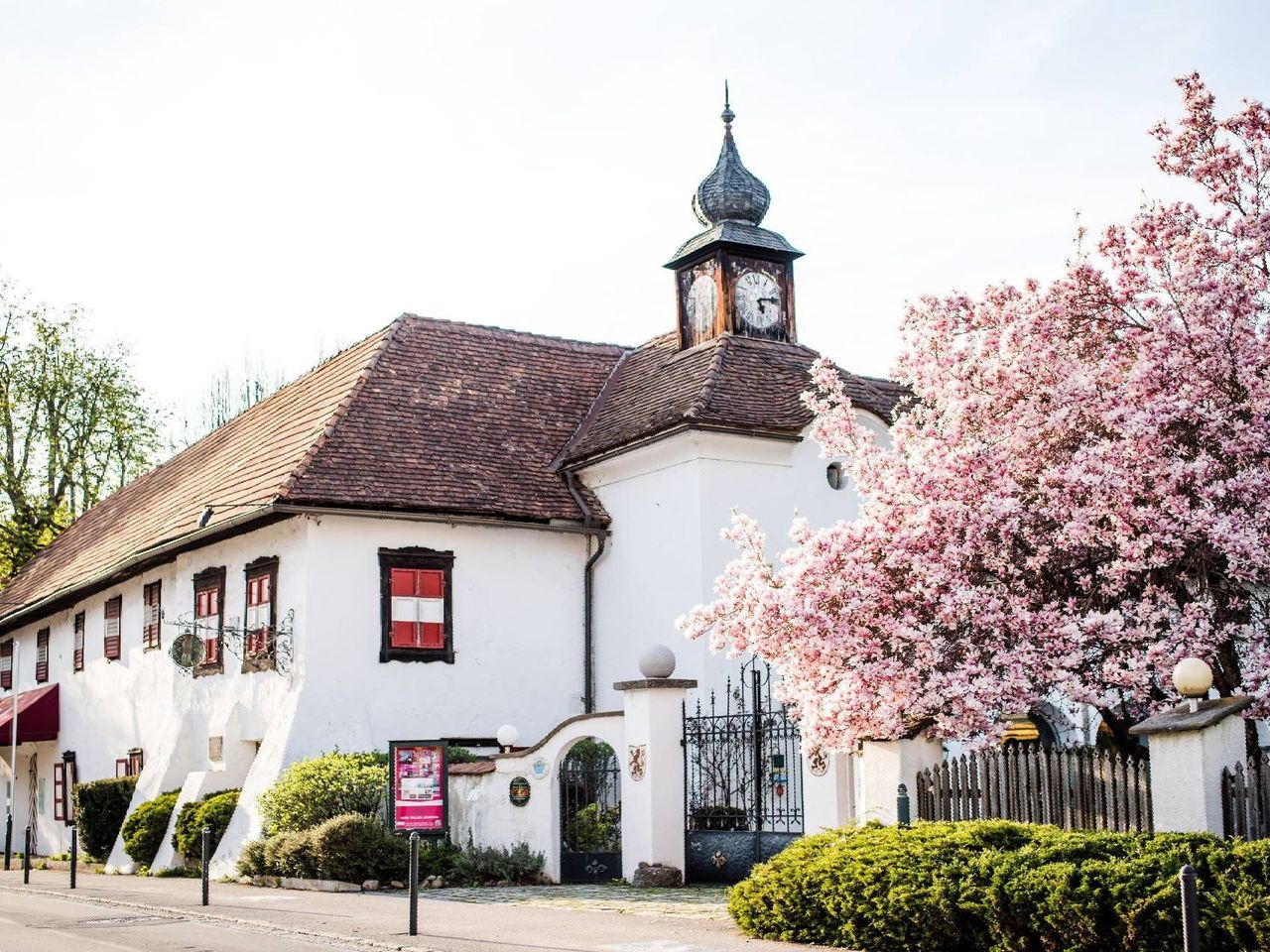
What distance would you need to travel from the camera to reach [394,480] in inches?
954

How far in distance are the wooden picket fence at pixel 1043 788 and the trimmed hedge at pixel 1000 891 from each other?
82cm

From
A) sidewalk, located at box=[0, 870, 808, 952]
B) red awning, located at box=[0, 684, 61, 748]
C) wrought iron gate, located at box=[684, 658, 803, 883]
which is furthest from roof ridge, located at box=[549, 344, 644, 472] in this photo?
red awning, located at box=[0, 684, 61, 748]

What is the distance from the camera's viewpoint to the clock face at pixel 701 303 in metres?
27.5

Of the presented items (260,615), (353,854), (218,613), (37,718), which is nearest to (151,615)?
(218,613)

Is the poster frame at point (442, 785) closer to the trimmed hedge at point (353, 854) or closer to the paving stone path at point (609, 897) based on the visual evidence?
the paving stone path at point (609, 897)

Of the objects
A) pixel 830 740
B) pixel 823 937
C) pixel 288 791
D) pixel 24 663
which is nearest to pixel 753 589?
pixel 830 740

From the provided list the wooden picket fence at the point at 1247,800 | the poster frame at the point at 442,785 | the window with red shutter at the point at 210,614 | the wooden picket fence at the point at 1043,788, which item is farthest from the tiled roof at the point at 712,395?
the wooden picket fence at the point at 1247,800

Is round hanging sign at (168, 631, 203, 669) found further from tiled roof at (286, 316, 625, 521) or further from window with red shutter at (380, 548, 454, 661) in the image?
tiled roof at (286, 316, 625, 521)

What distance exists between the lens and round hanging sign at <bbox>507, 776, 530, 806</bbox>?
19672mm

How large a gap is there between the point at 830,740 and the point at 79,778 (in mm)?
21980

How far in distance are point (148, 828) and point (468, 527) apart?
6.58m

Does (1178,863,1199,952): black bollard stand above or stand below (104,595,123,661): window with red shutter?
below

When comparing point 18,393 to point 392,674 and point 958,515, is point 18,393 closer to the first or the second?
point 392,674

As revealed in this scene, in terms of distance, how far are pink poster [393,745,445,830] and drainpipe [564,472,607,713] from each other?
779cm
